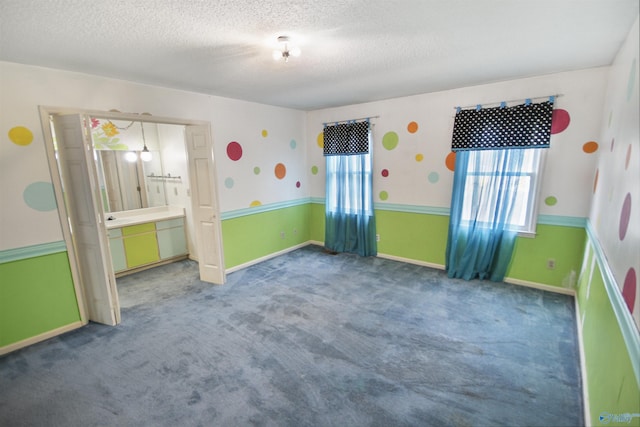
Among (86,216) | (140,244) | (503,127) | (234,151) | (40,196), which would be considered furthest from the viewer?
(140,244)

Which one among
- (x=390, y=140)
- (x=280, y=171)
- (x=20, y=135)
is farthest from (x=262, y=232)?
Result: (x=20, y=135)

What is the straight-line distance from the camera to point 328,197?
16.2ft

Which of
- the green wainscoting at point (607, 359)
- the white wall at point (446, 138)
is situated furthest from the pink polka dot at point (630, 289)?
the white wall at point (446, 138)

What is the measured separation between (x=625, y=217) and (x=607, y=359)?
0.72 m

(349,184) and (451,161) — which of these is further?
(349,184)

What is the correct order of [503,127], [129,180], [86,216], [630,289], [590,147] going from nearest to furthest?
[630,289] < [86,216] < [590,147] < [503,127] < [129,180]

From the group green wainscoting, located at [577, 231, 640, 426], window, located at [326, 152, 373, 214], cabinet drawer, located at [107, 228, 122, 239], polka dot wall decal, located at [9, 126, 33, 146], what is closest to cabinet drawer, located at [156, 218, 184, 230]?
cabinet drawer, located at [107, 228, 122, 239]

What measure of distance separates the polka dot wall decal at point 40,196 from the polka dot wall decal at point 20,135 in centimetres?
35

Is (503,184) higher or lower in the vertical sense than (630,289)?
higher

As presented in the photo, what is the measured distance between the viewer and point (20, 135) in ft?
7.98

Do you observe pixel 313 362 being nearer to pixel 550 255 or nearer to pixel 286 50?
pixel 286 50

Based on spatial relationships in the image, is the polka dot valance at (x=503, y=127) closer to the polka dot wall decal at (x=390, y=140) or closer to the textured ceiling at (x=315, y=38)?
the textured ceiling at (x=315, y=38)

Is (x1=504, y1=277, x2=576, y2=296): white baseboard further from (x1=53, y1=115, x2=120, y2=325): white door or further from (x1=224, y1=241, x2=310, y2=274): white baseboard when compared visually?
(x1=53, y1=115, x2=120, y2=325): white door

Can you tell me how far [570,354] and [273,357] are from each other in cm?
236
